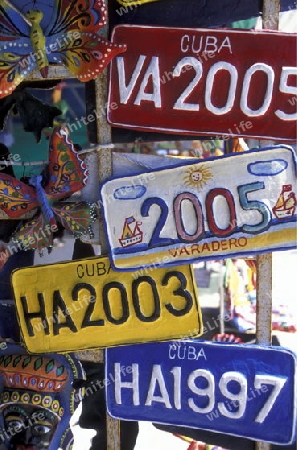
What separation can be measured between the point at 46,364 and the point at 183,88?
40.2 inches

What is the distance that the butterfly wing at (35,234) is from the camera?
1.70m

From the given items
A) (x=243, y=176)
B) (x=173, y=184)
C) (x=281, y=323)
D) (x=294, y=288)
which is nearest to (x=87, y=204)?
(x=173, y=184)

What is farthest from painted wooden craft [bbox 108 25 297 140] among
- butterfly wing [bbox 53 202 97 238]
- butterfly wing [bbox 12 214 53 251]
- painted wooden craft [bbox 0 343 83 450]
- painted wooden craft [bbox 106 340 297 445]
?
painted wooden craft [bbox 0 343 83 450]

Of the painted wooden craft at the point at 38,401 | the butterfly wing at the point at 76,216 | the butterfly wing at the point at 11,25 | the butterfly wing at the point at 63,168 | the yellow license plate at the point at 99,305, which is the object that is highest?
the butterfly wing at the point at 11,25

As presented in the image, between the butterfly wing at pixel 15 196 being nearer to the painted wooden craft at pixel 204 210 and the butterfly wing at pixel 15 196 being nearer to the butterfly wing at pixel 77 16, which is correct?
the painted wooden craft at pixel 204 210

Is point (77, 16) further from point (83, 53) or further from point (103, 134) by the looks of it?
point (103, 134)

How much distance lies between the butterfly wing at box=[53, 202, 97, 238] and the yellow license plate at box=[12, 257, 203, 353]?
0.40 ft

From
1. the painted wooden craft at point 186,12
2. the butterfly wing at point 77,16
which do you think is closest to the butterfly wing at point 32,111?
the butterfly wing at point 77,16

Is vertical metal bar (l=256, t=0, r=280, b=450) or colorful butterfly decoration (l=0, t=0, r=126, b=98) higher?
colorful butterfly decoration (l=0, t=0, r=126, b=98)

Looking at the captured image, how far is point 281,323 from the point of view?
11.8 ft

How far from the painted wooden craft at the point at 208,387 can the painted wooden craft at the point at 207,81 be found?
72 centimetres

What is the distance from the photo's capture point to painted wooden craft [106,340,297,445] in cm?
167

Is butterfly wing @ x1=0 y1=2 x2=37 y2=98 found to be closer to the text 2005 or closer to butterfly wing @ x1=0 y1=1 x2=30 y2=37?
butterfly wing @ x1=0 y1=1 x2=30 y2=37

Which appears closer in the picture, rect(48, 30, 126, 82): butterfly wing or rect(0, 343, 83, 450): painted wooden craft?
rect(48, 30, 126, 82): butterfly wing
